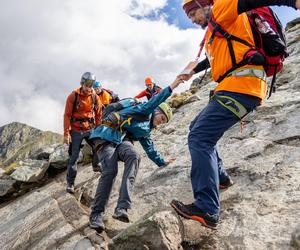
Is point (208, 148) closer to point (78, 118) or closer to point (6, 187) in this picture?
point (78, 118)

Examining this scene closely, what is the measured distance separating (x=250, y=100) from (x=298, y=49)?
13.3 metres

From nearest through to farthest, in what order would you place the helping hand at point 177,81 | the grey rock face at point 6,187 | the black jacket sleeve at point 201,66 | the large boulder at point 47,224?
1. the helping hand at point 177,81
2. the black jacket sleeve at point 201,66
3. the large boulder at point 47,224
4. the grey rock face at point 6,187

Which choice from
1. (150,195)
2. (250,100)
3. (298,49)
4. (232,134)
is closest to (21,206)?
(150,195)

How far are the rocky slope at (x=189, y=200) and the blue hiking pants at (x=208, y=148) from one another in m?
0.64

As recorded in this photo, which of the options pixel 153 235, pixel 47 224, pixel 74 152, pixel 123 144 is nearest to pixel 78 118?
pixel 74 152

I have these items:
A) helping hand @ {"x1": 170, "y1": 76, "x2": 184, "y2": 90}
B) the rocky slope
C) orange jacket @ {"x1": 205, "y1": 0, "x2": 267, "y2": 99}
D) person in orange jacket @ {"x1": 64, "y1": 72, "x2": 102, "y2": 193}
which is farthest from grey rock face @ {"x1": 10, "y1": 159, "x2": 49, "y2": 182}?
orange jacket @ {"x1": 205, "y1": 0, "x2": 267, "y2": 99}

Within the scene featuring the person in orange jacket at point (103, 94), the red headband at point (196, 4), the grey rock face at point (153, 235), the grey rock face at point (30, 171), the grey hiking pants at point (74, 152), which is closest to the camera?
the grey rock face at point (153, 235)

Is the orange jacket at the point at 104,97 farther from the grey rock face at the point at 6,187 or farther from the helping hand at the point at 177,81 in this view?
the helping hand at the point at 177,81

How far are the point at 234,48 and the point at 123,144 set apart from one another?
11.1 ft

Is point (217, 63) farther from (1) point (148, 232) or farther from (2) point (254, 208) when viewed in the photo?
(1) point (148, 232)

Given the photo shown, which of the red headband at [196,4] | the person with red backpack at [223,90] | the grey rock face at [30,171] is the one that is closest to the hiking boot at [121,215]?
the person with red backpack at [223,90]

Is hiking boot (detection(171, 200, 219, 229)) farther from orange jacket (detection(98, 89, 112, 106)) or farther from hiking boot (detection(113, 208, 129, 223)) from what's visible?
orange jacket (detection(98, 89, 112, 106))

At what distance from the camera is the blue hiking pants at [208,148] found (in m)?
5.36

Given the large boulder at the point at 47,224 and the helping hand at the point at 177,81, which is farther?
the large boulder at the point at 47,224
